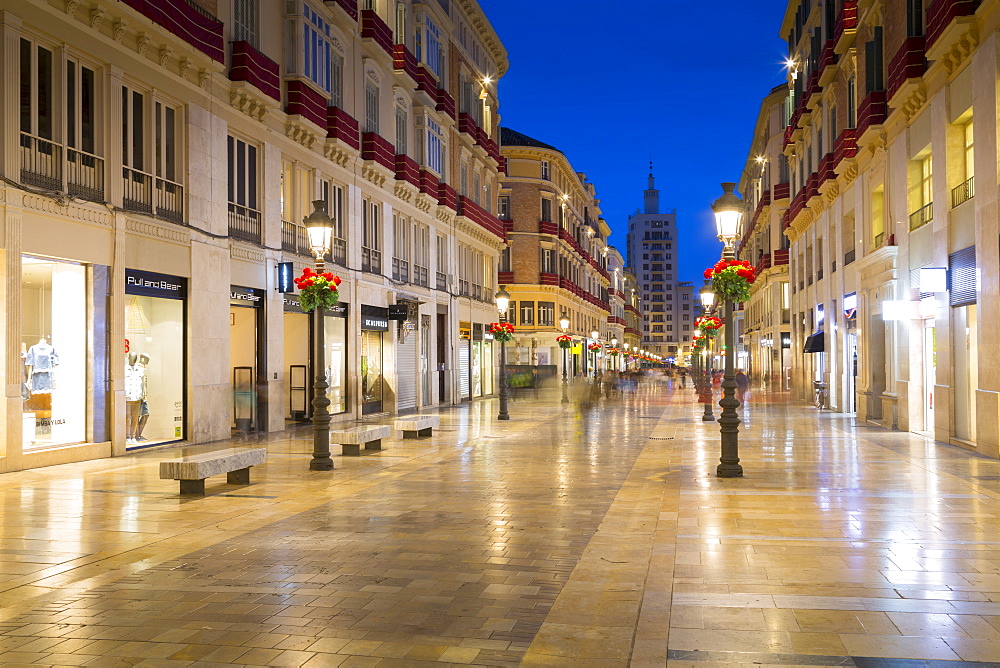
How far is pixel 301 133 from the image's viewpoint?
25.1m

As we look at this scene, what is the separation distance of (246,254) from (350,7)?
33.0ft

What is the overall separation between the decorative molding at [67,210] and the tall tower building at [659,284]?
17475 centimetres

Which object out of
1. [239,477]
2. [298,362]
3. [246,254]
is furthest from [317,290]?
[298,362]

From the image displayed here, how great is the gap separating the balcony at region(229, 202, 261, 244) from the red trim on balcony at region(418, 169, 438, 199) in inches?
489

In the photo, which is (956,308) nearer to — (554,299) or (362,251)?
(362,251)

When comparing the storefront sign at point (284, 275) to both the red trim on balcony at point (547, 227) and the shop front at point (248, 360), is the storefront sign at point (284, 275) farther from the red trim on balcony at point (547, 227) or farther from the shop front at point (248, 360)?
the red trim on balcony at point (547, 227)

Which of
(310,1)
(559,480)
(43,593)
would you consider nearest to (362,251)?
(310,1)

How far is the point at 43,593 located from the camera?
721 cm

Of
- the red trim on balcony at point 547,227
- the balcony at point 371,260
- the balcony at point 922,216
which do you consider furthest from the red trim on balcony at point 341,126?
the red trim on balcony at point 547,227

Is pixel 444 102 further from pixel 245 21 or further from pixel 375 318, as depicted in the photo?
pixel 245 21

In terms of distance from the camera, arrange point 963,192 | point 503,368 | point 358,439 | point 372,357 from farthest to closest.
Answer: point 372,357, point 503,368, point 963,192, point 358,439

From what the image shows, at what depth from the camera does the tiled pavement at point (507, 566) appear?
5.81 m

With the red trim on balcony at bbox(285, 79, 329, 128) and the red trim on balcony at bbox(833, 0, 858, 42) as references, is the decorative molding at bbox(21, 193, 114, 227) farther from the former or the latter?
the red trim on balcony at bbox(833, 0, 858, 42)

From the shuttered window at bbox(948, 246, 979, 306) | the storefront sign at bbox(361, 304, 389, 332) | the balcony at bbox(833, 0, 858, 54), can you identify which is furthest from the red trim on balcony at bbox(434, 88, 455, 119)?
the shuttered window at bbox(948, 246, 979, 306)
